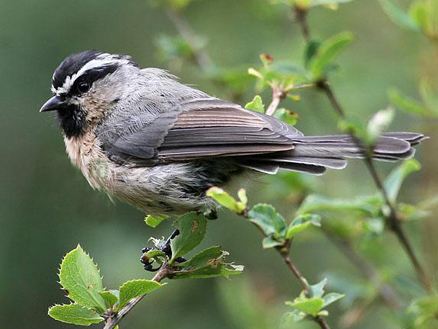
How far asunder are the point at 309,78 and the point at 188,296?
2703 mm

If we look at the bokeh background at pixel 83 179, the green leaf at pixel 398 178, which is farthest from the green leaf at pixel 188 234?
the bokeh background at pixel 83 179

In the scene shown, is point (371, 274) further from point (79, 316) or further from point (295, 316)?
point (79, 316)

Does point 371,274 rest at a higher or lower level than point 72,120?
lower

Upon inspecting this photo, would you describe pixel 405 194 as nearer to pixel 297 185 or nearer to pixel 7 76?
pixel 297 185

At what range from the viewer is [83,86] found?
5152 mm

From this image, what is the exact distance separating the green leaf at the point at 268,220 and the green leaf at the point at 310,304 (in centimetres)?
33

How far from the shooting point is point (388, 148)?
390 cm

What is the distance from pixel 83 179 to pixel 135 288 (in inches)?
94.4

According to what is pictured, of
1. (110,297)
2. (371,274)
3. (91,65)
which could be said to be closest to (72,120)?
(91,65)

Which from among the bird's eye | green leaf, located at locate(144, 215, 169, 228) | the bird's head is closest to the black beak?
the bird's head

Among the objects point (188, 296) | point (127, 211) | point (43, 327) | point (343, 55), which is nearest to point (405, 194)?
point (343, 55)

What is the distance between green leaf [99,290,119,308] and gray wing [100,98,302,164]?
1285 millimetres

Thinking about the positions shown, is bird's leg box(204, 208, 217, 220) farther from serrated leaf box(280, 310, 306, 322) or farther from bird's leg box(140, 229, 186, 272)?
serrated leaf box(280, 310, 306, 322)

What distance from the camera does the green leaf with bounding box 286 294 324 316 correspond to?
316 cm
